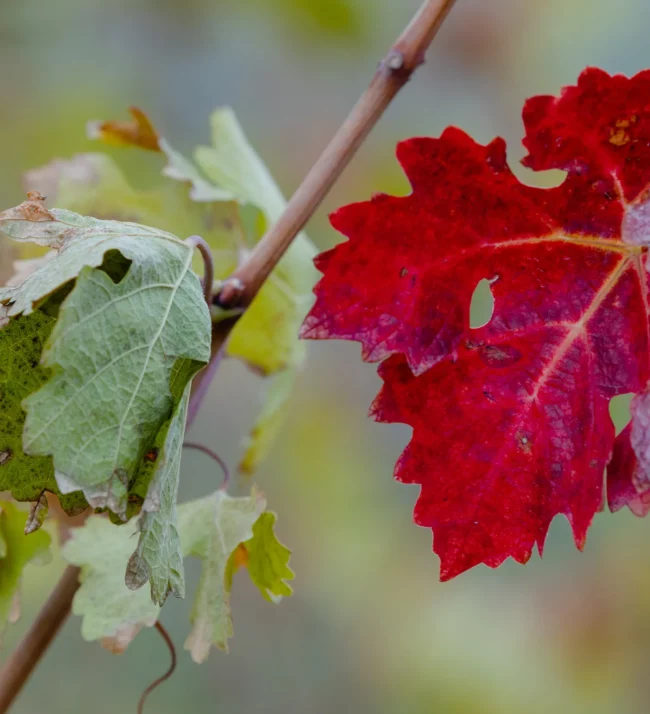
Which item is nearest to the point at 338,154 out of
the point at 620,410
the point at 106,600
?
the point at 106,600

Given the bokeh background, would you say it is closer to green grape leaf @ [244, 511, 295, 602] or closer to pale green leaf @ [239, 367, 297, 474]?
pale green leaf @ [239, 367, 297, 474]

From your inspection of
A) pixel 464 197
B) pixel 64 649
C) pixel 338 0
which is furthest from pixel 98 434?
pixel 338 0

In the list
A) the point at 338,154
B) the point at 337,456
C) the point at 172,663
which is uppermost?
the point at 338,154

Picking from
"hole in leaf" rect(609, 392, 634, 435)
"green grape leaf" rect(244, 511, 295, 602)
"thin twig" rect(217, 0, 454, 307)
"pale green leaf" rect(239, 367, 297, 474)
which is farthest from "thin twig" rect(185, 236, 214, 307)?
"hole in leaf" rect(609, 392, 634, 435)

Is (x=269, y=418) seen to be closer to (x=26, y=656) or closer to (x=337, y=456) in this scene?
(x=26, y=656)

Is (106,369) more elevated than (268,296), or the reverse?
(106,369)

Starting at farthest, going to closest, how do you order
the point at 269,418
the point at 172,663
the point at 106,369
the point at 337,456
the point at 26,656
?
1. the point at 337,456
2. the point at 269,418
3. the point at 172,663
4. the point at 26,656
5. the point at 106,369
